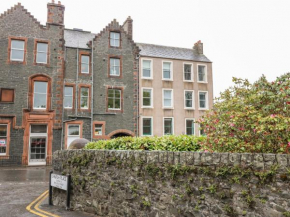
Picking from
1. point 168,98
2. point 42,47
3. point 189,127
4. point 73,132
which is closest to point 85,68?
point 42,47

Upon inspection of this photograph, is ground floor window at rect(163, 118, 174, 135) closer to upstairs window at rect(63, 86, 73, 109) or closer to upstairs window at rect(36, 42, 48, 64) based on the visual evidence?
upstairs window at rect(63, 86, 73, 109)

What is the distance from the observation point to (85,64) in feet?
78.9

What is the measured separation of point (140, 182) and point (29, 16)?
21.8 m

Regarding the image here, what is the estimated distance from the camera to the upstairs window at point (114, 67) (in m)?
24.9

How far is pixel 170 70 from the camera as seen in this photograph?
1065 inches

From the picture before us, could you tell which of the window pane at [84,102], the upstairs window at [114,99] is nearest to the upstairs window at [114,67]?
the upstairs window at [114,99]

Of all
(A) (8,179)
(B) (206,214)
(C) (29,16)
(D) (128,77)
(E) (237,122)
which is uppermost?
(C) (29,16)

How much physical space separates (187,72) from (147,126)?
7836mm

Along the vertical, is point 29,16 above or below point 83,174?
above

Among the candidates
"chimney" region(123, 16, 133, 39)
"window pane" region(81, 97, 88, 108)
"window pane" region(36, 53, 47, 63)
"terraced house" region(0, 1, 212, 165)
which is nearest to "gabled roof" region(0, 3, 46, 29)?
"terraced house" region(0, 1, 212, 165)

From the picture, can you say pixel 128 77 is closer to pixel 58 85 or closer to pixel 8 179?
pixel 58 85

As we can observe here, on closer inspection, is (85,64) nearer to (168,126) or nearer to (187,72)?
(168,126)

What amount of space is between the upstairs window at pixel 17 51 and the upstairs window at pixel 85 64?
17.2 ft

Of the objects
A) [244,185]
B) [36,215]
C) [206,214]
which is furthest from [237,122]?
[36,215]
